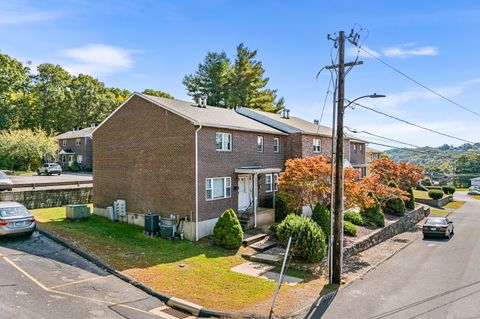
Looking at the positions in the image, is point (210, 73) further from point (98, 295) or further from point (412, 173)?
point (98, 295)

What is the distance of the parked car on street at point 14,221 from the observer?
57.1 feet

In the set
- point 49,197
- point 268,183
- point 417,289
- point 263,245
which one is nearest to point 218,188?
point 263,245

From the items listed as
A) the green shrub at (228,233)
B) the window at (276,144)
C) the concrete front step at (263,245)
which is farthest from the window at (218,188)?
the window at (276,144)

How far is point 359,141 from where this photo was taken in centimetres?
3862

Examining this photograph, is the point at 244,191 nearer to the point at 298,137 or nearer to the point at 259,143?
the point at 259,143

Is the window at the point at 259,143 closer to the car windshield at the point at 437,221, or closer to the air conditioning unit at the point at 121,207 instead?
the air conditioning unit at the point at 121,207

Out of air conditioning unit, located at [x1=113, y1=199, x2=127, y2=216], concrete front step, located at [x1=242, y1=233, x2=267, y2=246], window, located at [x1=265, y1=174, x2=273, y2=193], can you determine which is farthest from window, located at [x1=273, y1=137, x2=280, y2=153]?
air conditioning unit, located at [x1=113, y1=199, x2=127, y2=216]

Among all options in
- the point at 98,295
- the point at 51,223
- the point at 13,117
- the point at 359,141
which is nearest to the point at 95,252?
the point at 98,295

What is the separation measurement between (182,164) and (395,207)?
71.4 ft

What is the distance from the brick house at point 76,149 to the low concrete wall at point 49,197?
98.2 feet

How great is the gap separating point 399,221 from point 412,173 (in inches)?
343

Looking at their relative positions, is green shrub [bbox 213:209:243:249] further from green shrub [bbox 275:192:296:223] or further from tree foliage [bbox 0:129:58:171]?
tree foliage [bbox 0:129:58:171]

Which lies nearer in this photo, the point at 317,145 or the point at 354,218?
the point at 354,218

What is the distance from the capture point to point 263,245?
1997cm
